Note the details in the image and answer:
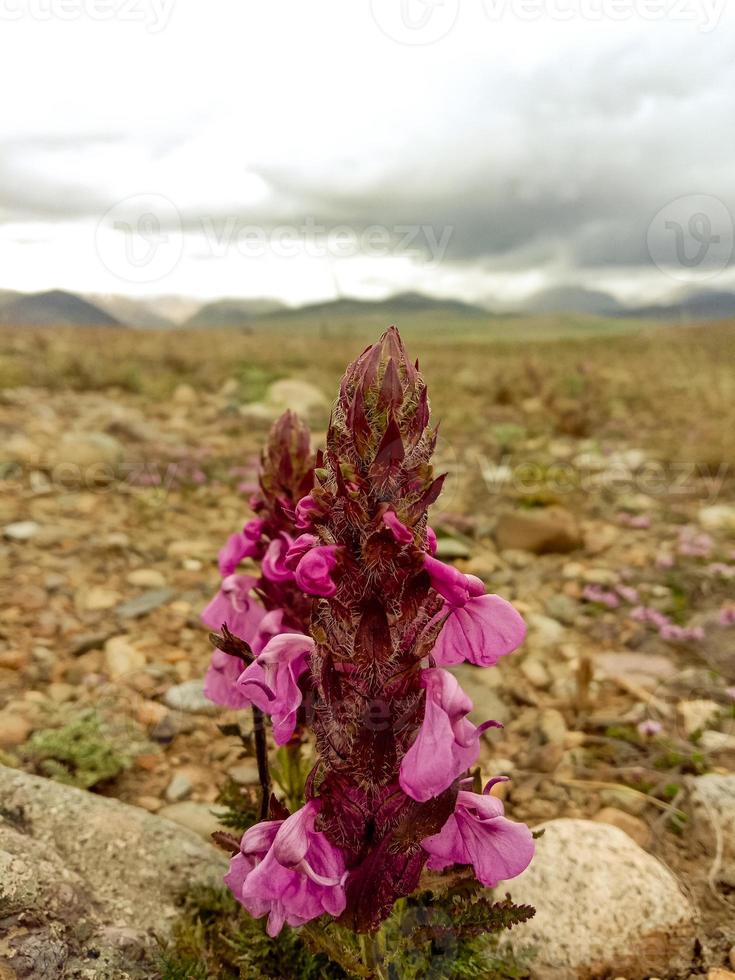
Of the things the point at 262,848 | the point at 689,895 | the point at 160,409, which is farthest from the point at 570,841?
the point at 160,409

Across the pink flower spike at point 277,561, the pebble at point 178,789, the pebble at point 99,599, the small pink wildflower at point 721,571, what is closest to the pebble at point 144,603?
the pebble at point 99,599

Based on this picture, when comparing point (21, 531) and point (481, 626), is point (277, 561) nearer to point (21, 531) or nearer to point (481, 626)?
point (481, 626)

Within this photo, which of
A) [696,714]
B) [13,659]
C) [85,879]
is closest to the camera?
[85,879]

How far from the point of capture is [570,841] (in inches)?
136

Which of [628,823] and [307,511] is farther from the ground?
[307,511]

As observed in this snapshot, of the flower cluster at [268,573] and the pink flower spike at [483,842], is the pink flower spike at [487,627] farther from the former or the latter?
the flower cluster at [268,573]

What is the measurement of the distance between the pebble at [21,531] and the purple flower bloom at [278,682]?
243 inches

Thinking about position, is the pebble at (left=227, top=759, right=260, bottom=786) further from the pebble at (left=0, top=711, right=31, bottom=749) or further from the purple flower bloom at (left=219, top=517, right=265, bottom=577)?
the purple flower bloom at (left=219, top=517, right=265, bottom=577)

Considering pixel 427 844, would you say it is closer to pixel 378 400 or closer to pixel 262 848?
A: pixel 262 848

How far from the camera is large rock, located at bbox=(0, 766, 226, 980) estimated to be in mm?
2465

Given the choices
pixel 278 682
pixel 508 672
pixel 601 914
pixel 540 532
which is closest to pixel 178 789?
pixel 601 914

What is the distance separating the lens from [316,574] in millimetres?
1811

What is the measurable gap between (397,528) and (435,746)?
0.59 meters

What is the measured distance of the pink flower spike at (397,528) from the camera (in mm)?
1780
